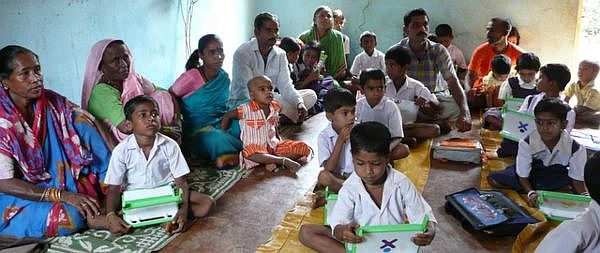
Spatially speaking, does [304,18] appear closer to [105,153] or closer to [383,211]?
[105,153]

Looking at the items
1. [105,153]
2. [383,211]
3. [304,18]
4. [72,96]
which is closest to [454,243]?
[383,211]

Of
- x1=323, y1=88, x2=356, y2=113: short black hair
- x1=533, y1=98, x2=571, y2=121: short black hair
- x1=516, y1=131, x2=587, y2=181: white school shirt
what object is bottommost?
x1=516, y1=131, x2=587, y2=181: white school shirt

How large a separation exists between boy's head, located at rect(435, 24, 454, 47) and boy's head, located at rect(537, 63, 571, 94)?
2287 mm

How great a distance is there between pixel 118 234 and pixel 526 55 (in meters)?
3.41

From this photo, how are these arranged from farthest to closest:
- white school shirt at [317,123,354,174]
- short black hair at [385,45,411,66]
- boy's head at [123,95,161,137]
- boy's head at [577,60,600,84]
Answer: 1. boy's head at [577,60,600,84]
2. short black hair at [385,45,411,66]
3. white school shirt at [317,123,354,174]
4. boy's head at [123,95,161,137]

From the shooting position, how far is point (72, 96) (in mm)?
3936

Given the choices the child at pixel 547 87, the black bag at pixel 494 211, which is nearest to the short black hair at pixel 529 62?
the child at pixel 547 87

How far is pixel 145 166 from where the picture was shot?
2941 millimetres

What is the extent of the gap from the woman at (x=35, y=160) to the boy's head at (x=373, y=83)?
71.7 inches

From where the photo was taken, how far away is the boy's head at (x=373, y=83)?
3623mm

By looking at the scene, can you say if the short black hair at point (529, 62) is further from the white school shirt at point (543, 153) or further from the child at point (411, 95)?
the white school shirt at point (543, 153)

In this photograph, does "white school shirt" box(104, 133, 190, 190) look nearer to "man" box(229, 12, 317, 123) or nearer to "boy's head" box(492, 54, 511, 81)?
"man" box(229, 12, 317, 123)

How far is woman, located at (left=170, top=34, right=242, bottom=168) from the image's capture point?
386 cm

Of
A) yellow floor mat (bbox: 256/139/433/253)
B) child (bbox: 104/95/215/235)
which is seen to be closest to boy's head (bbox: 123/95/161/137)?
child (bbox: 104/95/215/235)
